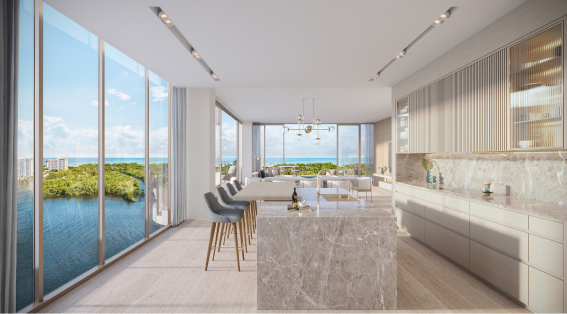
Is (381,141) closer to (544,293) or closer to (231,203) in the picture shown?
(231,203)

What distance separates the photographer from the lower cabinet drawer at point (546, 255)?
6.56ft

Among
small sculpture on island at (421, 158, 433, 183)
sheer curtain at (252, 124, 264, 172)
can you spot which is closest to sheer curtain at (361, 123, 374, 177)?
sheer curtain at (252, 124, 264, 172)

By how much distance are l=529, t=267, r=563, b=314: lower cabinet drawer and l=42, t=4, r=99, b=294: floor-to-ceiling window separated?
14.3ft

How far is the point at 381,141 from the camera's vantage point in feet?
38.6

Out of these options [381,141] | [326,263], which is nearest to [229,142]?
[381,141]

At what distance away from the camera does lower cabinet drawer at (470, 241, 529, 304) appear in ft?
7.52

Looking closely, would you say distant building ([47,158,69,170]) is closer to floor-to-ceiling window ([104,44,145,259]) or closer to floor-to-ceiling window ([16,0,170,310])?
floor-to-ceiling window ([16,0,170,310])

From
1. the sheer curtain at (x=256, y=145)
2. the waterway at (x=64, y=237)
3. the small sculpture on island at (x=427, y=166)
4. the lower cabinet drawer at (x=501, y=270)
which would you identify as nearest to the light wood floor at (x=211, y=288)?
the lower cabinet drawer at (x=501, y=270)

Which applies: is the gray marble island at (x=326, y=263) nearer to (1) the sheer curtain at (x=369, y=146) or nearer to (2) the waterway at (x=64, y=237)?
(2) the waterway at (x=64, y=237)

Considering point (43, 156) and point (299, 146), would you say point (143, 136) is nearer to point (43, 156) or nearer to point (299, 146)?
point (43, 156)

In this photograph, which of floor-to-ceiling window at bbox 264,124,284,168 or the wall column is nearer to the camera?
the wall column

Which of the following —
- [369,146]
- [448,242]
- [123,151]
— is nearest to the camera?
[448,242]

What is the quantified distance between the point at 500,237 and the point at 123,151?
14.8ft

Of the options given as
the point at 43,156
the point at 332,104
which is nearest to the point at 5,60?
the point at 43,156
